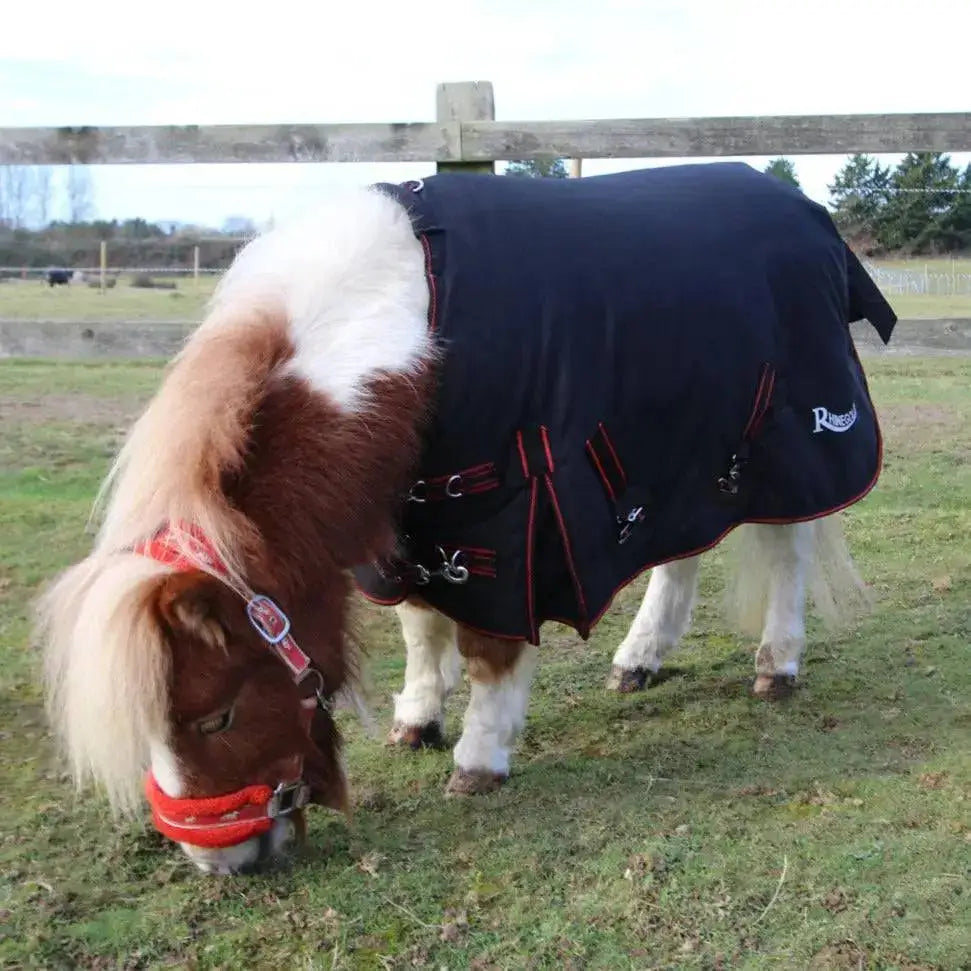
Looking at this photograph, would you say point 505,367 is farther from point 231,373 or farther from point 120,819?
point 120,819

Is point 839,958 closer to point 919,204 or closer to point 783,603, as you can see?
point 783,603

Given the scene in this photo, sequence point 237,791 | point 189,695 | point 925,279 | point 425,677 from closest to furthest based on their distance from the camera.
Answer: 1. point 189,695
2. point 237,791
3. point 425,677
4. point 925,279

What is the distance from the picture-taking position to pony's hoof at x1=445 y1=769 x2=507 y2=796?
8.79ft

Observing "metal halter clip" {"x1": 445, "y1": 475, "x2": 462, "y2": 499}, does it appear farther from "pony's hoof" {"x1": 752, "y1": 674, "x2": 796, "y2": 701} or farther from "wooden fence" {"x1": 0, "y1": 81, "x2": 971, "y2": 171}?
"wooden fence" {"x1": 0, "y1": 81, "x2": 971, "y2": 171}

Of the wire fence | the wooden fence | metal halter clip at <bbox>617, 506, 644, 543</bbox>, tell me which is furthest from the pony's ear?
the wire fence

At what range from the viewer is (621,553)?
268cm

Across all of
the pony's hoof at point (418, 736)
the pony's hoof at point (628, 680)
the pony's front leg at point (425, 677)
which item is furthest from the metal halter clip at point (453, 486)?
the pony's hoof at point (628, 680)

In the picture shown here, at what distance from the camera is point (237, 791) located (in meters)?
2.05

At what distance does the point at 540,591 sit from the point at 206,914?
0.97 metres

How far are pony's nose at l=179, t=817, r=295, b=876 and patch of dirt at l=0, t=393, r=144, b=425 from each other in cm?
490

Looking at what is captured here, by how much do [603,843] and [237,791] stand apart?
0.84 meters

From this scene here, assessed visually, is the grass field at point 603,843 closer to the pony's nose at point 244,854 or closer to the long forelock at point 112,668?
the pony's nose at point 244,854

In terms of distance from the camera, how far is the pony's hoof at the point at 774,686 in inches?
132

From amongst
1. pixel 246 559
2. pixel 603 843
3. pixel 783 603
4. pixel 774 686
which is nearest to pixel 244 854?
pixel 246 559
